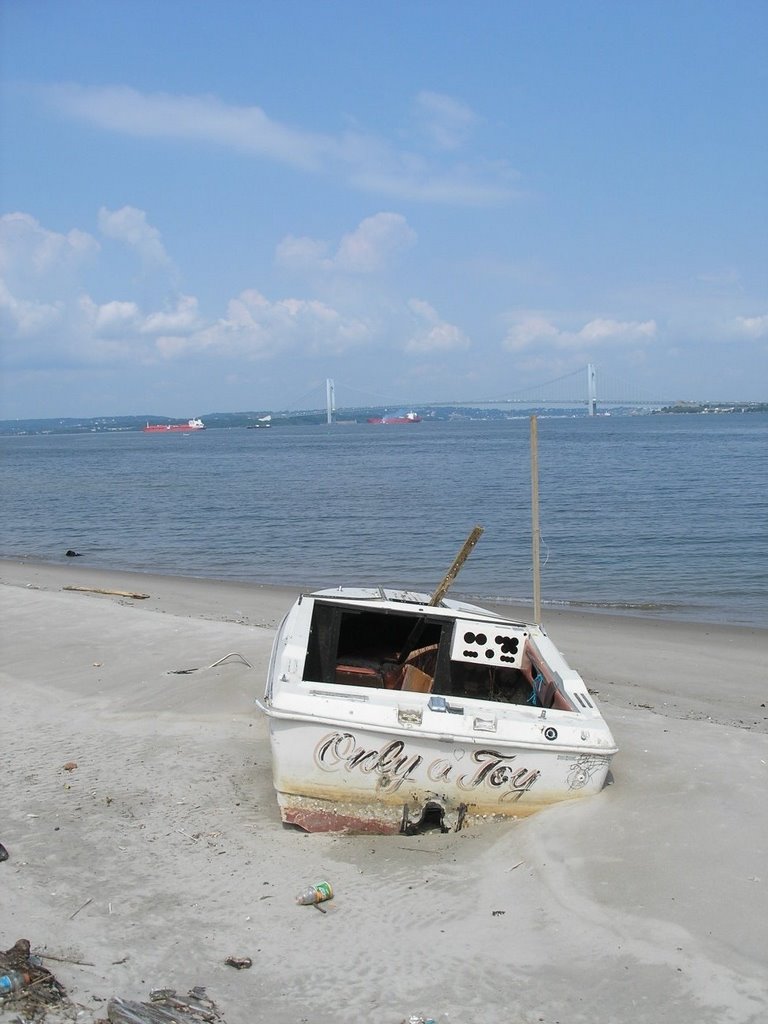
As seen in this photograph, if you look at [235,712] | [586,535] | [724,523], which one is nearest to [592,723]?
[235,712]

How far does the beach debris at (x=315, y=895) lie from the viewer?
18.8 feet

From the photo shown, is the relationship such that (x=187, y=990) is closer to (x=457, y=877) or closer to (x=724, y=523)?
(x=457, y=877)

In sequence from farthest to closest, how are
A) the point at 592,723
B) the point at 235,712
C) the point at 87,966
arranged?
the point at 235,712, the point at 592,723, the point at 87,966

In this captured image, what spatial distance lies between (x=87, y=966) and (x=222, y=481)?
2010 inches

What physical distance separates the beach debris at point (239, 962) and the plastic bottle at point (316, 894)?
0.66m

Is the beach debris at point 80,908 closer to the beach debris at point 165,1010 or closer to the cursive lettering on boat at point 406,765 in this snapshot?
the beach debris at point 165,1010

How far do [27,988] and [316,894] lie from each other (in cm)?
172

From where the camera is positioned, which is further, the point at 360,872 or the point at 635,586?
the point at 635,586

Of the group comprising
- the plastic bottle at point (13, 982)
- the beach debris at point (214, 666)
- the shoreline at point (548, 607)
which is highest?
the beach debris at point (214, 666)

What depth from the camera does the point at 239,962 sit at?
5059 millimetres

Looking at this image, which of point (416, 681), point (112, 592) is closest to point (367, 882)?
point (416, 681)

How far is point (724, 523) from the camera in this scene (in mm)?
29328

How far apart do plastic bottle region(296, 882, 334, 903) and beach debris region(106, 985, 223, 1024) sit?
1.08 m

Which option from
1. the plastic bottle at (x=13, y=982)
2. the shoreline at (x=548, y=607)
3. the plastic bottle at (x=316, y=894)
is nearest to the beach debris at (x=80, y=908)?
the plastic bottle at (x=13, y=982)
